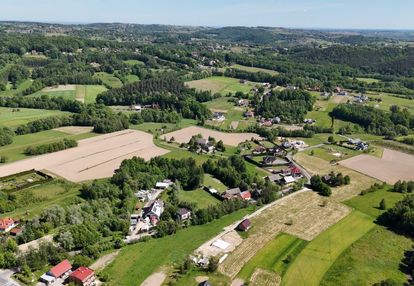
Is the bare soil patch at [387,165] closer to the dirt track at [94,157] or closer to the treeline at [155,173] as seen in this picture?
the treeline at [155,173]

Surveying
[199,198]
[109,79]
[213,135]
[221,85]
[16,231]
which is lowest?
[16,231]

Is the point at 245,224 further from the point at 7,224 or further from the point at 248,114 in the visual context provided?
the point at 248,114

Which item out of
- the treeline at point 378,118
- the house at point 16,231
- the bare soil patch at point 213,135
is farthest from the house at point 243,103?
the house at point 16,231

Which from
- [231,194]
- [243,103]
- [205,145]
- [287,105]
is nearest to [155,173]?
[231,194]

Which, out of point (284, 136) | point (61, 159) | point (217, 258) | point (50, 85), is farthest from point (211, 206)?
point (50, 85)

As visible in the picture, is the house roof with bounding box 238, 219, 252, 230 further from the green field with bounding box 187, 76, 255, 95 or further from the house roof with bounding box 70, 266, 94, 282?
the green field with bounding box 187, 76, 255, 95

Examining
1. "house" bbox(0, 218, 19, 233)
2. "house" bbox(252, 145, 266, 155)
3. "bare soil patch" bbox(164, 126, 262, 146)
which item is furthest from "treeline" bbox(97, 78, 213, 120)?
"house" bbox(0, 218, 19, 233)
